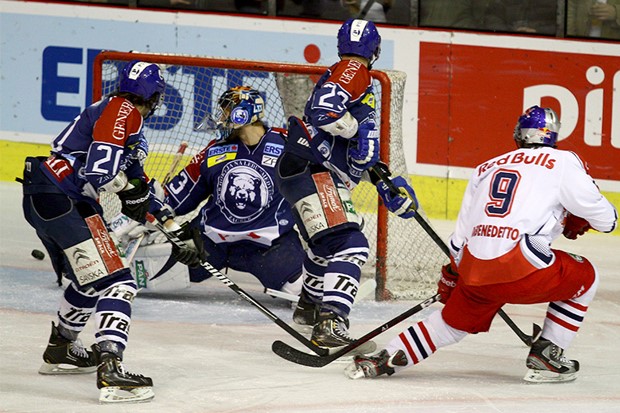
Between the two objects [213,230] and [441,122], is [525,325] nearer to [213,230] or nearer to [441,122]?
[213,230]

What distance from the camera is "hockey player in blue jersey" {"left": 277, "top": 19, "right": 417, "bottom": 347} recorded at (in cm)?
467

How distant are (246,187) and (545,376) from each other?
5.84 ft

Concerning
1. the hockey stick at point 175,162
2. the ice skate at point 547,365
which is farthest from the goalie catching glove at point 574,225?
the hockey stick at point 175,162

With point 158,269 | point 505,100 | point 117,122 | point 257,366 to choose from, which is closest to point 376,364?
point 257,366

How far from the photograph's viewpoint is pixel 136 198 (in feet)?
14.1

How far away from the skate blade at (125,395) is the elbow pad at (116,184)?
0.64 metres

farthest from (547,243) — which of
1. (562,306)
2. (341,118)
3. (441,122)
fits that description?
(441,122)

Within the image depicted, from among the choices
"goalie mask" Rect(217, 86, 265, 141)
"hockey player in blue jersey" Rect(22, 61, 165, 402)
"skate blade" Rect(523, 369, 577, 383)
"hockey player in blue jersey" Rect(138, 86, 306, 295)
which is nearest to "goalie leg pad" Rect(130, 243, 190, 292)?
"hockey player in blue jersey" Rect(138, 86, 306, 295)

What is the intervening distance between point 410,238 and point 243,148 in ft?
3.33

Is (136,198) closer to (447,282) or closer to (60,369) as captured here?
(60,369)

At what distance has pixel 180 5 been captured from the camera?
7.99 m

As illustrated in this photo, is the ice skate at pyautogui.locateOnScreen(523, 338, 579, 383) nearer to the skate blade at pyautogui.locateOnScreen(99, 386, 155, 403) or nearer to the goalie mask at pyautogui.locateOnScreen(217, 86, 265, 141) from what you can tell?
the skate blade at pyautogui.locateOnScreen(99, 386, 155, 403)

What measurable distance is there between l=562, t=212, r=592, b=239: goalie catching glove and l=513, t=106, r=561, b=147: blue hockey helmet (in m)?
0.27

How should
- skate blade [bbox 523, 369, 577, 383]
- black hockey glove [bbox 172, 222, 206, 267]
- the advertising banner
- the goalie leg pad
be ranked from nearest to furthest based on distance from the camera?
skate blade [bbox 523, 369, 577, 383], black hockey glove [bbox 172, 222, 206, 267], the goalie leg pad, the advertising banner
